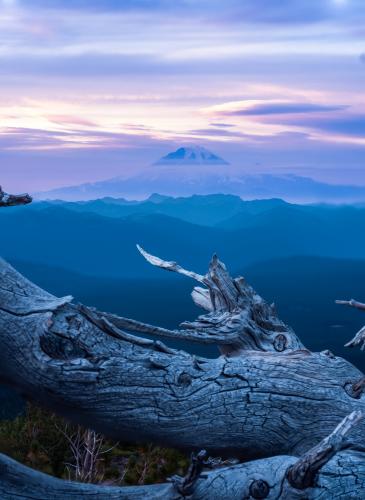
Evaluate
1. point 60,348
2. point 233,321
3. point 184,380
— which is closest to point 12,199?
point 60,348

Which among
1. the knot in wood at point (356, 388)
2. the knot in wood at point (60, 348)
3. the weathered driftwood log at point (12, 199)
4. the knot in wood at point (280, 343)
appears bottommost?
the knot in wood at point (356, 388)

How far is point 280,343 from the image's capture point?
27.2 feet

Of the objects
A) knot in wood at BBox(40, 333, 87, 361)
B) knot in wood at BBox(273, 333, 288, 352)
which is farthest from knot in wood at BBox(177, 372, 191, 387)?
knot in wood at BBox(273, 333, 288, 352)

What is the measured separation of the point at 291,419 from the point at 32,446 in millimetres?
14902

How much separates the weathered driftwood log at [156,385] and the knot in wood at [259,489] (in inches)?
38.9

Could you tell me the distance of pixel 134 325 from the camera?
7254 mm

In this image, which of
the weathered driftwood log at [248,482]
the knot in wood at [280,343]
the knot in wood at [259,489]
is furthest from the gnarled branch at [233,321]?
the knot in wood at [259,489]

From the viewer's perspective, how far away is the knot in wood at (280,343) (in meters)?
8.19

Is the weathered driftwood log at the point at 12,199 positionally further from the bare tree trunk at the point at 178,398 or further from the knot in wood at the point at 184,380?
the knot in wood at the point at 184,380

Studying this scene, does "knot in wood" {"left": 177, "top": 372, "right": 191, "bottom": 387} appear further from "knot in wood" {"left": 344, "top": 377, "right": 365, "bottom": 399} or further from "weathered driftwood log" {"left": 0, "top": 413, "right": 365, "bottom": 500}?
"knot in wood" {"left": 344, "top": 377, "right": 365, "bottom": 399}

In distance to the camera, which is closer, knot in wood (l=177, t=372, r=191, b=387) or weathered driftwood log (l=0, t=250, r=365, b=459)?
weathered driftwood log (l=0, t=250, r=365, b=459)

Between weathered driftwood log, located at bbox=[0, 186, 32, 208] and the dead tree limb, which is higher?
weathered driftwood log, located at bbox=[0, 186, 32, 208]

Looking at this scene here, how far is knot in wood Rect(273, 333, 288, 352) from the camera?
26.9 feet

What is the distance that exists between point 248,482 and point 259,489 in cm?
11
